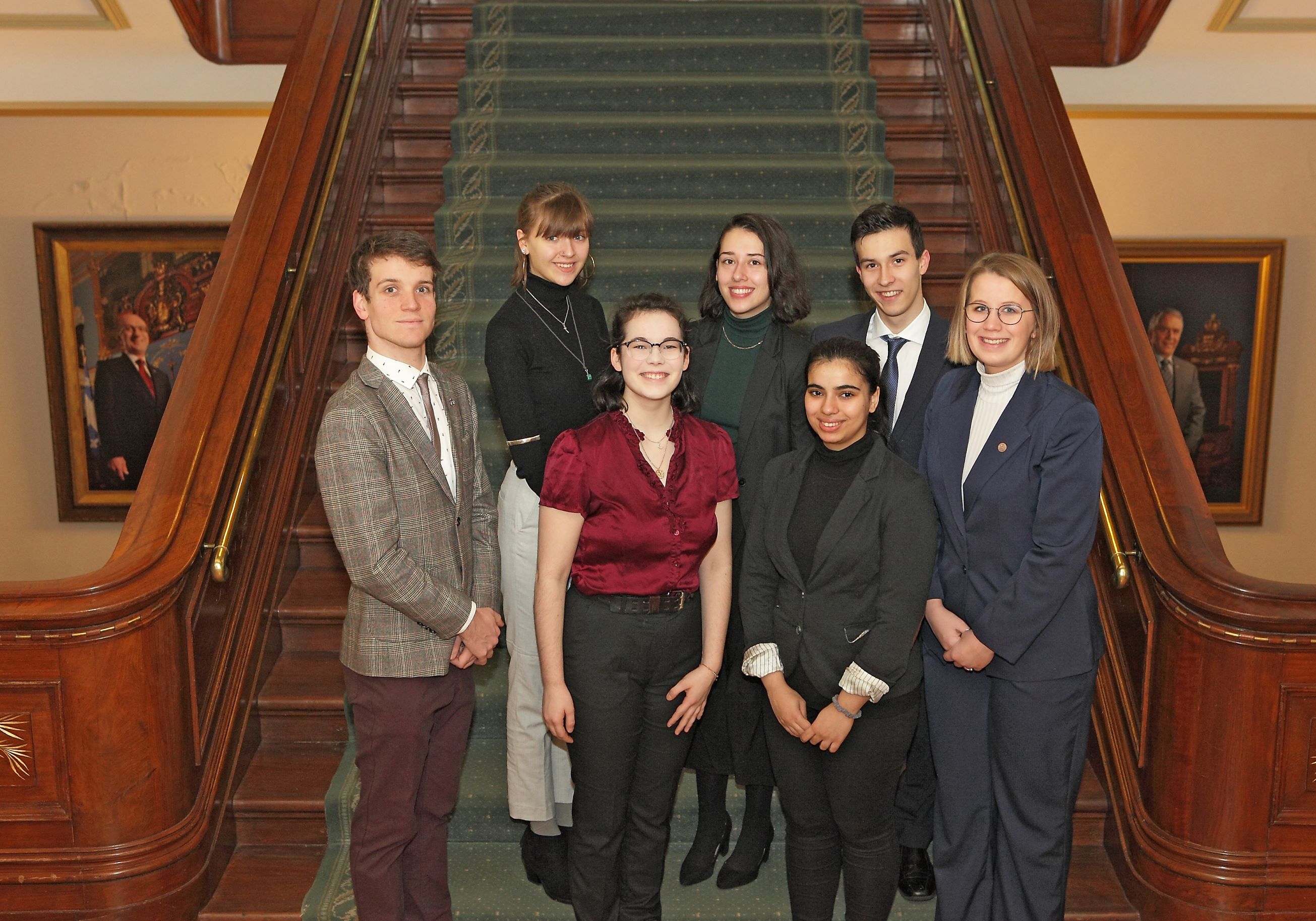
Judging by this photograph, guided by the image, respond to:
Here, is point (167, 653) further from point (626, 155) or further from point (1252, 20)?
point (1252, 20)

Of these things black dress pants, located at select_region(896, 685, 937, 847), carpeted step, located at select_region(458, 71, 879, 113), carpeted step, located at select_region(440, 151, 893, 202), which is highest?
carpeted step, located at select_region(458, 71, 879, 113)

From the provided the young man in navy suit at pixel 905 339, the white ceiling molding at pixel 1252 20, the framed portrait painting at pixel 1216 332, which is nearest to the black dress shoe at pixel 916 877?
the young man in navy suit at pixel 905 339

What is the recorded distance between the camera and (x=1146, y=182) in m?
6.39

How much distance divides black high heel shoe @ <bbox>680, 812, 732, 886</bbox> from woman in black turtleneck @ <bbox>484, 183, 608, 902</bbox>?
0.33 metres

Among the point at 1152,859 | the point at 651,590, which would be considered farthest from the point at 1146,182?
the point at 651,590

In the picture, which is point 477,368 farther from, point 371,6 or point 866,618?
point 866,618

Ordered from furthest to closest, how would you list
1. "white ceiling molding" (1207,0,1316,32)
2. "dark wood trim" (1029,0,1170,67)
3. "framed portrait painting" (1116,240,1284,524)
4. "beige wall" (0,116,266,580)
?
"beige wall" (0,116,266,580) < "framed portrait painting" (1116,240,1284,524) < "dark wood trim" (1029,0,1170,67) < "white ceiling molding" (1207,0,1316,32)

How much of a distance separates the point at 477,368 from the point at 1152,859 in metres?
2.75

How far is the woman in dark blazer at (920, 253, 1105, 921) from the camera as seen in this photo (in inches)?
90.9

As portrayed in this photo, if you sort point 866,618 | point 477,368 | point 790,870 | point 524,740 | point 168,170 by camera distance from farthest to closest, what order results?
point 168,170
point 477,368
point 524,740
point 790,870
point 866,618

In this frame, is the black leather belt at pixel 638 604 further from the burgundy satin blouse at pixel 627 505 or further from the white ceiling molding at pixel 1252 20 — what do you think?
the white ceiling molding at pixel 1252 20

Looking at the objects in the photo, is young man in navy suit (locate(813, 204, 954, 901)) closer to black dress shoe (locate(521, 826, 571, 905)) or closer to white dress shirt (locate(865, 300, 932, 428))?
white dress shirt (locate(865, 300, 932, 428))

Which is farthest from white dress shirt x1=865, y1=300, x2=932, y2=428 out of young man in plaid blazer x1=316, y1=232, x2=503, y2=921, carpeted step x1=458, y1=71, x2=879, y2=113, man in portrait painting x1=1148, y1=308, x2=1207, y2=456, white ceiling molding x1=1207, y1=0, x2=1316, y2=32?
man in portrait painting x1=1148, y1=308, x2=1207, y2=456

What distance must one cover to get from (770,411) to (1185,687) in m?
1.28
